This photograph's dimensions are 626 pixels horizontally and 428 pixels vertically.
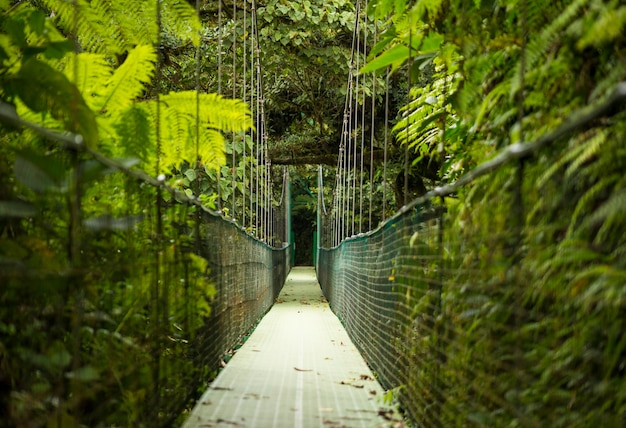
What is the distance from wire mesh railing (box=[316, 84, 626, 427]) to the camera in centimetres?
99

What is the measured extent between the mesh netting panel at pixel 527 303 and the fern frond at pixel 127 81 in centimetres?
103

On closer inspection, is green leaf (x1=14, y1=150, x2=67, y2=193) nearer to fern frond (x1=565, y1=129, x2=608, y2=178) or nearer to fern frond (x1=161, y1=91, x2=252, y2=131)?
fern frond (x1=565, y1=129, x2=608, y2=178)

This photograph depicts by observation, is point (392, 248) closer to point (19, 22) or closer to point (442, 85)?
point (442, 85)

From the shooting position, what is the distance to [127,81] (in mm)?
2150

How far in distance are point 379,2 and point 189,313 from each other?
129 centimetres

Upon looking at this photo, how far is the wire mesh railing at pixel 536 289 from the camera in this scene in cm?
99

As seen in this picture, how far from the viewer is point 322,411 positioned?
2273mm

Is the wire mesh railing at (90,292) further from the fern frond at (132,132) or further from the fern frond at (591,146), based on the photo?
the fern frond at (591,146)

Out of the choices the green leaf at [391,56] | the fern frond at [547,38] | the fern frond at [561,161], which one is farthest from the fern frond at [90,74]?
the fern frond at [561,161]

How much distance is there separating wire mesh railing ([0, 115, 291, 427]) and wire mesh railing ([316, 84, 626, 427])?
742mm

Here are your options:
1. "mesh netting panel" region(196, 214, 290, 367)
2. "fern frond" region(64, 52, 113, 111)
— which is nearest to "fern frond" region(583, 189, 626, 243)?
"fern frond" region(64, 52, 113, 111)

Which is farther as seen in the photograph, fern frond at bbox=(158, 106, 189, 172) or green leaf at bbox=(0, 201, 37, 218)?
fern frond at bbox=(158, 106, 189, 172)

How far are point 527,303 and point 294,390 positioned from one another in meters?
1.53

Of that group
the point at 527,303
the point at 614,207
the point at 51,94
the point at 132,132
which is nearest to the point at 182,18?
the point at 132,132
